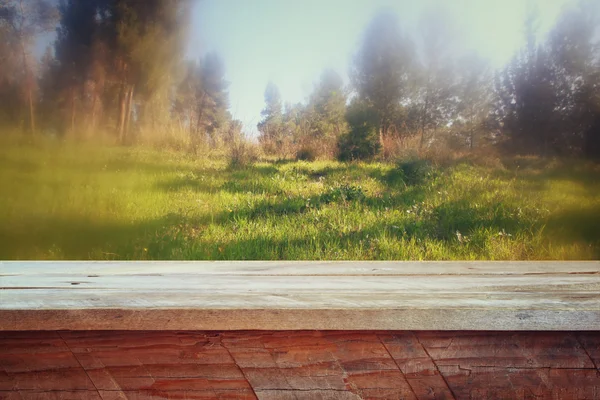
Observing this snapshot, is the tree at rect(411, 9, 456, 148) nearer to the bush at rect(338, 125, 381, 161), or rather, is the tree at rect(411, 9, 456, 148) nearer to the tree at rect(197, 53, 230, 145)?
the bush at rect(338, 125, 381, 161)

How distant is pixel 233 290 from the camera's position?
3.43 ft

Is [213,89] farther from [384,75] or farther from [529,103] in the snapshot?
[529,103]

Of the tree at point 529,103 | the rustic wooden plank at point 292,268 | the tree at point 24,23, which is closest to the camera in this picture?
the rustic wooden plank at point 292,268

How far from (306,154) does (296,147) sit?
0.06 metres

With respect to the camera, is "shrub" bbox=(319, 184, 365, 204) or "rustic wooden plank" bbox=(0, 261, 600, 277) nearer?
"rustic wooden plank" bbox=(0, 261, 600, 277)

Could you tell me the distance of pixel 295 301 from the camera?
928 mm

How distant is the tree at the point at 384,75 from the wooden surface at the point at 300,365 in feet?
5.87

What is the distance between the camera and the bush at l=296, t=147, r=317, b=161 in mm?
2570

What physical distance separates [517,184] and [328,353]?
6.72 ft

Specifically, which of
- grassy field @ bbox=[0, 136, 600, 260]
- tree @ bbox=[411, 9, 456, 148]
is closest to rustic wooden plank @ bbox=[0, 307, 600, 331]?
grassy field @ bbox=[0, 136, 600, 260]

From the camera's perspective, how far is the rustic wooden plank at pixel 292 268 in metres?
1.35

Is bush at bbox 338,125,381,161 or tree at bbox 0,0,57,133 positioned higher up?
tree at bbox 0,0,57,133

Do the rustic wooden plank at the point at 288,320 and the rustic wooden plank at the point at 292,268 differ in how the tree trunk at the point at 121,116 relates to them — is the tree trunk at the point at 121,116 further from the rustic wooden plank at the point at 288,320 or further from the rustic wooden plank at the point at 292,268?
the rustic wooden plank at the point at 288,320

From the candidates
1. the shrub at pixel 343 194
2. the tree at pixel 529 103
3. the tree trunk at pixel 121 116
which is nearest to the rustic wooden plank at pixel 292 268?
the shrub at pixel 343 194
